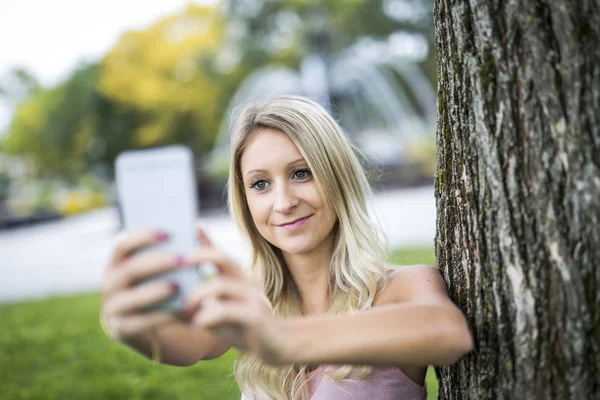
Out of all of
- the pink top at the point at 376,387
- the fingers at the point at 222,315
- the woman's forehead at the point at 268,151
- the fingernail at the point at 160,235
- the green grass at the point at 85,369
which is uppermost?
the woman's forehead at the point at 268,151

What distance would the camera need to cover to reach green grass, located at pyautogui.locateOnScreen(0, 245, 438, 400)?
4875 mm

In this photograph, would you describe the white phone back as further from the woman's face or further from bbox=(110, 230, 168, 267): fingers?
the woman's face

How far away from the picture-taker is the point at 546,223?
1.50 meters

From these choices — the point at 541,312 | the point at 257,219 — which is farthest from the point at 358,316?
the point at 257,219

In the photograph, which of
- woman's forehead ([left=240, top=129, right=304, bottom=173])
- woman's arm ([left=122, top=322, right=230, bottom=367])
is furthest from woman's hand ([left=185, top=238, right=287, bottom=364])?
woman's forehead ([left=240, top=129, right=304, bottom=173])

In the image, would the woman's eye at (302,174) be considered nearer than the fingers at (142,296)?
No

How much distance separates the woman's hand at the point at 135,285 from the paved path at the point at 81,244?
14.4ft

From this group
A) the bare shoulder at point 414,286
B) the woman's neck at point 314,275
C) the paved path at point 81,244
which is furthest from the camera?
the paved path at point 81,244

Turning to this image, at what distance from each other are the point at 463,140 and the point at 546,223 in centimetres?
32

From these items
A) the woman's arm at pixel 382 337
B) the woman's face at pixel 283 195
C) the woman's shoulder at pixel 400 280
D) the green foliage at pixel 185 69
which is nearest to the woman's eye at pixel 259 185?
the woman's face at pixel 283 195

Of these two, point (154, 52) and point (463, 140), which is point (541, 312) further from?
point (154, 52)

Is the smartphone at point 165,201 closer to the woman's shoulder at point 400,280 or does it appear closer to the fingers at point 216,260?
the fingers at point 216,260

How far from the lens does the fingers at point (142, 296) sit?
1.16 m

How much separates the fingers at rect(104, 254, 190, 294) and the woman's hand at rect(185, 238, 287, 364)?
0.03 meters
